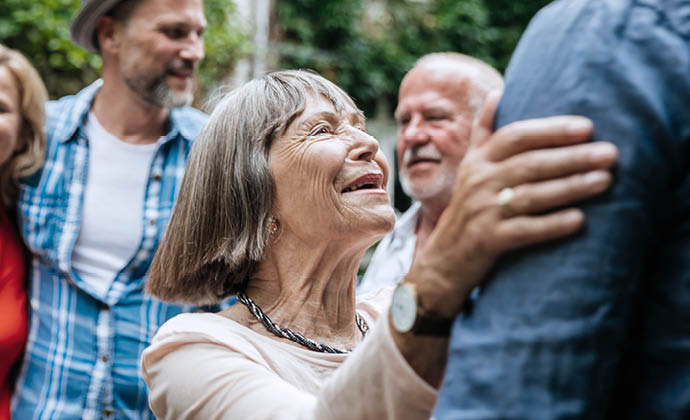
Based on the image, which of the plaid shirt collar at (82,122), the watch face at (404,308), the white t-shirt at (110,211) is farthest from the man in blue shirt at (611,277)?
the plaid shirt collar at (82,122)

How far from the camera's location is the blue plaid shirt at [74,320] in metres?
2.89

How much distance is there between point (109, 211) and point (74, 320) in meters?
0.48

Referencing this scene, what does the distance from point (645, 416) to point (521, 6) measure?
30.4ft

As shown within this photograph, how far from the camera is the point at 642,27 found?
0.87 metres

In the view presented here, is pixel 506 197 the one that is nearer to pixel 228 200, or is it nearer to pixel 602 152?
pixel 602 152

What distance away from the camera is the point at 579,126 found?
849 mm

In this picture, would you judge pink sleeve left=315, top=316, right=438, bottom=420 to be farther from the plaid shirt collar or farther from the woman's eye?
the plaid shirt collar

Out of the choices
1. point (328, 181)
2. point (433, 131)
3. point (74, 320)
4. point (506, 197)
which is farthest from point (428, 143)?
point (506, 197)

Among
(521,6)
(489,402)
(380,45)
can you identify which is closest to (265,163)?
(489,402)

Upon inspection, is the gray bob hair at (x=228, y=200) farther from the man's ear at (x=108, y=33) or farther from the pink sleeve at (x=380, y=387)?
the man's ear at (x=108, y=33)

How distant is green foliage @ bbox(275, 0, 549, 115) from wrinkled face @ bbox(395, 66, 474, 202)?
4510mm

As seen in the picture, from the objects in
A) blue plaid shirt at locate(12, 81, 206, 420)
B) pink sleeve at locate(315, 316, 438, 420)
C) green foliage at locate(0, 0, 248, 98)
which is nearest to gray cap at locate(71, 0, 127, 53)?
blue plaid shirt at locate(12, 81, 206, 420)

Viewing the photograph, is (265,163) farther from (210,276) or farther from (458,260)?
(458,260)

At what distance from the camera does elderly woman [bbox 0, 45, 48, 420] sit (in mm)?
2889
